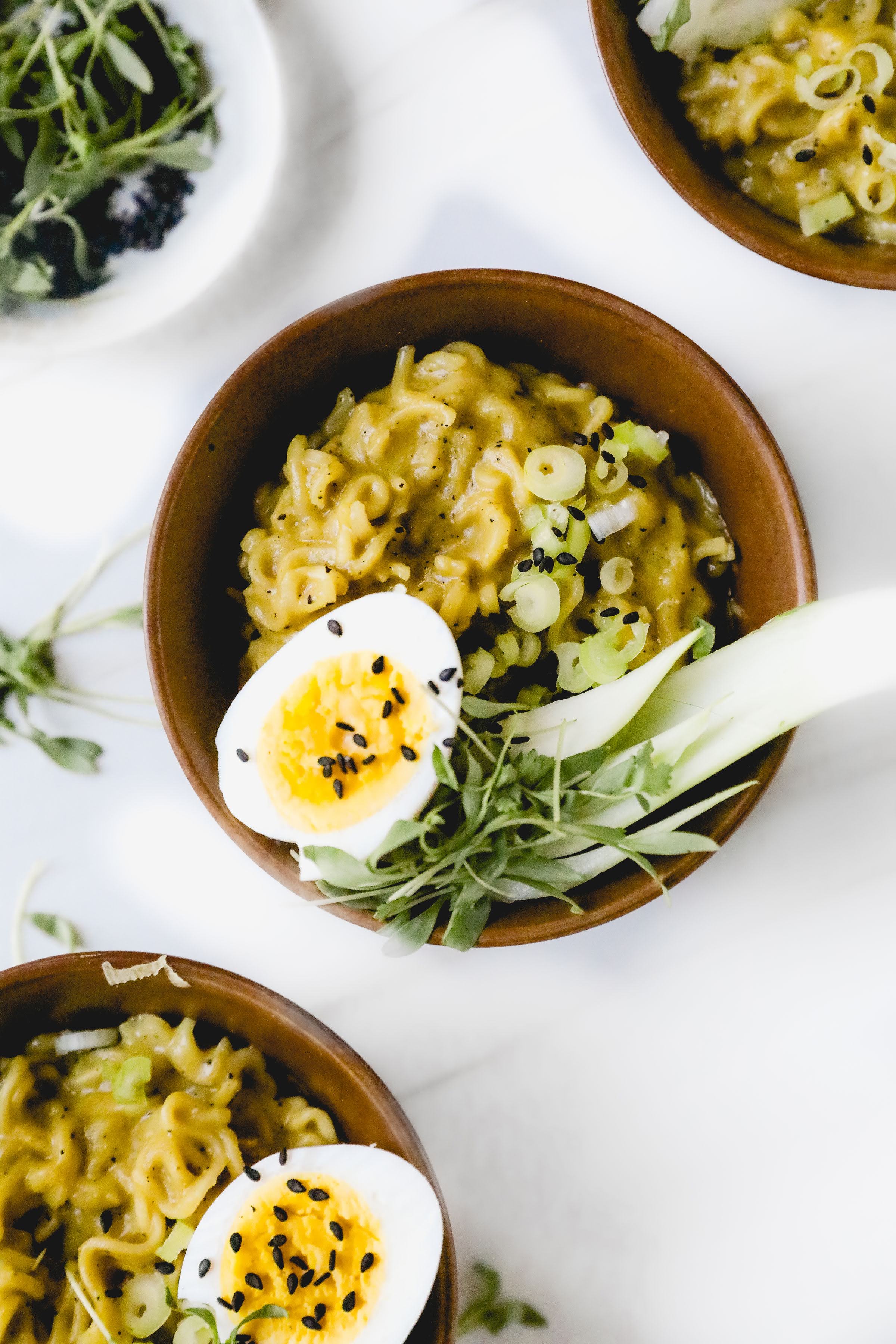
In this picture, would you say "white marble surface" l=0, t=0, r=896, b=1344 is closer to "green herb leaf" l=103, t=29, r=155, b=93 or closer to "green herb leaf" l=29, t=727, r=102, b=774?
"green herb leaf" l=29, t=727, r=102, b=774

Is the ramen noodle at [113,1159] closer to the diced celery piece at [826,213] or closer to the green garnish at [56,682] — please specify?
the green garnish at [56,682]

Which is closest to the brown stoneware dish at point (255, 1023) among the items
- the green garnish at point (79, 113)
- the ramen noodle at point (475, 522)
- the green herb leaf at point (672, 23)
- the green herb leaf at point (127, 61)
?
the ramen noodle at point (475, 522)

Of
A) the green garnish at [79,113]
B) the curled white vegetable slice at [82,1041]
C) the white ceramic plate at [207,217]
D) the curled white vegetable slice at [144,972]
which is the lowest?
the curled white vegetable slice at [82,1041]

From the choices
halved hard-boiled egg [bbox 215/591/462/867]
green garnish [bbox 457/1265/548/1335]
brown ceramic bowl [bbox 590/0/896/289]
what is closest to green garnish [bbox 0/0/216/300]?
brown ceramic bowl [bbox 590/0/896/289]

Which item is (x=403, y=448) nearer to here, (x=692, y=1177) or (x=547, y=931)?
(x=547, y=931)

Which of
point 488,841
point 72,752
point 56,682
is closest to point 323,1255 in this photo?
point 488,841
